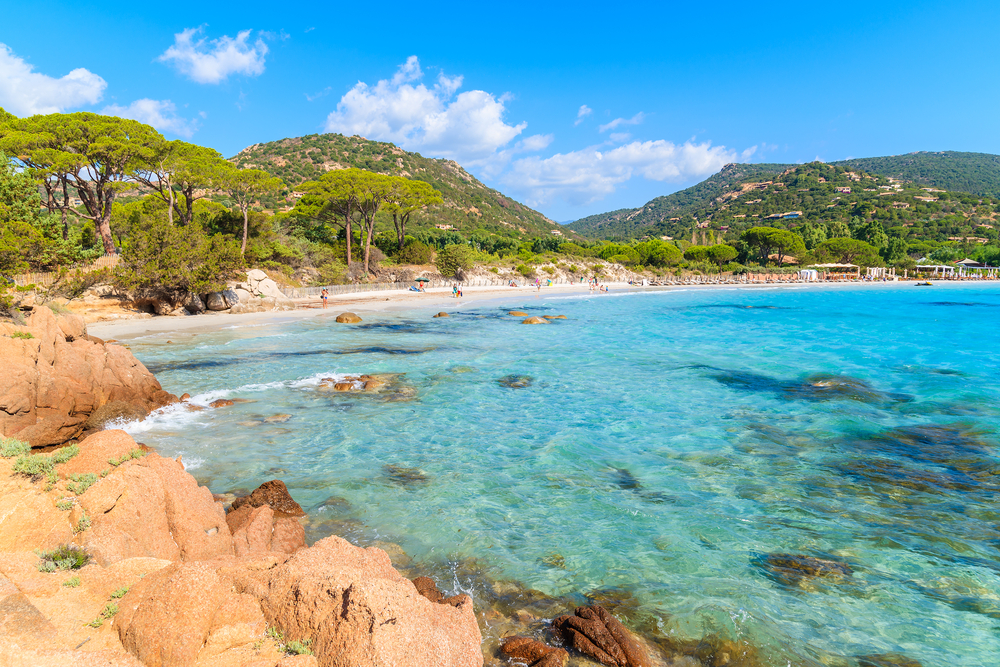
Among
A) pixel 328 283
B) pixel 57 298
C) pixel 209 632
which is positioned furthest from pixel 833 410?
pixel 328 283

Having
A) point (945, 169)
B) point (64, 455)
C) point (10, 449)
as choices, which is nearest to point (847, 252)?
point (64, 455)

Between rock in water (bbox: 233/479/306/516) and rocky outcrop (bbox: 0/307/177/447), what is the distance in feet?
14.2

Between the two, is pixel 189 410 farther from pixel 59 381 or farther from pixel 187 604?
pixel 187 604

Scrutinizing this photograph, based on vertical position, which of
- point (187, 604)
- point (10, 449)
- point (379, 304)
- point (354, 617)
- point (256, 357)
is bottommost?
point (256, 357)

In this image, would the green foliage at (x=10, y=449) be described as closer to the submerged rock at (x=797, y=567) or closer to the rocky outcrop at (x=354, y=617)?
the rocky outcrop at (x=354, y=617)

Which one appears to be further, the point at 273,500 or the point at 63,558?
the point at 273,500

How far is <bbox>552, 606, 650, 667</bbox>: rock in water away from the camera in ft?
14.0

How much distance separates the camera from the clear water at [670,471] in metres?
5.47

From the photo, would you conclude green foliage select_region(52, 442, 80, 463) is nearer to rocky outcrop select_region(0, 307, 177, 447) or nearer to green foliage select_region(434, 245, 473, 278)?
rocky outcrop select_region(0, 307, 177, 447)

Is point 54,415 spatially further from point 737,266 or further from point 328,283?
point 737,266

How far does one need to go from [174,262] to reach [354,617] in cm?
2968

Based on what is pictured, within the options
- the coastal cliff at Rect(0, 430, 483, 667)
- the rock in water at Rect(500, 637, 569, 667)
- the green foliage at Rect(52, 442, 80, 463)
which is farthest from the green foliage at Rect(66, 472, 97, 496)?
the rock in water at Rect(500, 637, 569, 667)

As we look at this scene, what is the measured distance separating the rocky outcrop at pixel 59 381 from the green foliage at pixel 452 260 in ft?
139

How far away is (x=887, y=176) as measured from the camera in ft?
512
